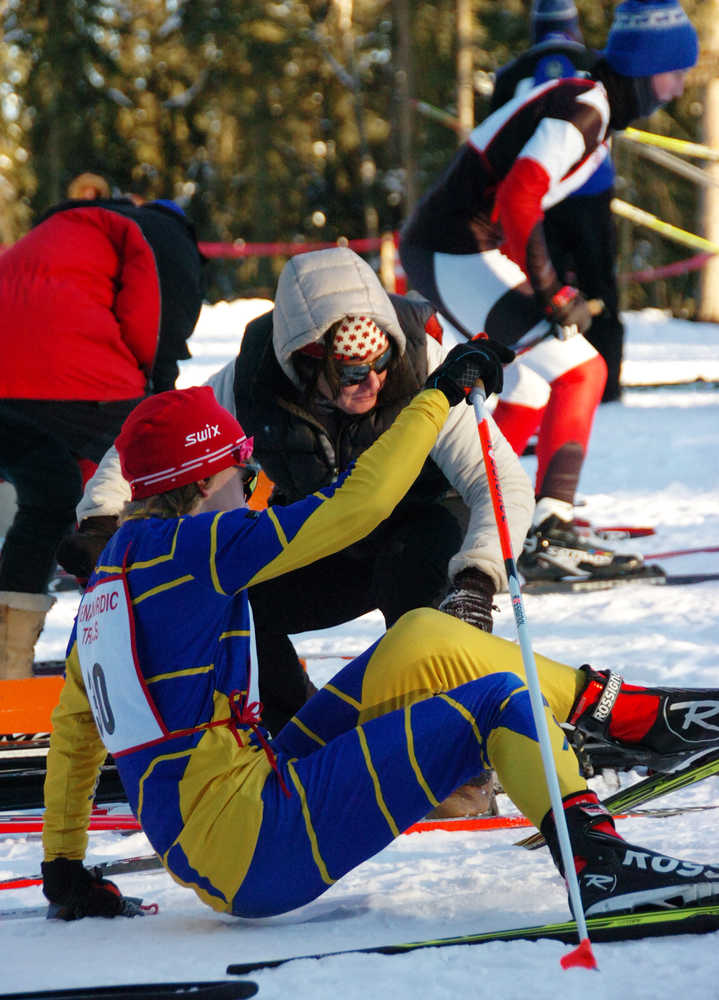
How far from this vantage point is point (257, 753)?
91.8 inches

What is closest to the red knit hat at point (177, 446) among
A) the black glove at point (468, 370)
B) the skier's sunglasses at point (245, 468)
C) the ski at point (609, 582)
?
the skier's sunglasses at point (245, 468)

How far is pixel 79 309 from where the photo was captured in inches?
157

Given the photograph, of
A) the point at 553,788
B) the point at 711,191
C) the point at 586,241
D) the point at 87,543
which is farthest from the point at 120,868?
the point at 711,191

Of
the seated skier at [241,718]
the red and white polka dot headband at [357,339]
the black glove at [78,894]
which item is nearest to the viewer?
the seated skier at [241,718]

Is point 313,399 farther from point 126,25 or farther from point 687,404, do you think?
point 126,25

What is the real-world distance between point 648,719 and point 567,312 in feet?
9.06

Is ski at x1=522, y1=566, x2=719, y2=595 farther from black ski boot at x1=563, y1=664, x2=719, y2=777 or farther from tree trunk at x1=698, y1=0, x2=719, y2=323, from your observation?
tree trunk at x1=698, y1=0, x2=719, y2=323

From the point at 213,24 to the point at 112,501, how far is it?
21.0m

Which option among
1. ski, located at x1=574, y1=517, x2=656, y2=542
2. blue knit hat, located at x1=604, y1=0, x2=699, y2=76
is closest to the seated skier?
blue knit hat, located at x1=604, y1=0, x2=699, y2=76

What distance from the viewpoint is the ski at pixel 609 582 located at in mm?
5172

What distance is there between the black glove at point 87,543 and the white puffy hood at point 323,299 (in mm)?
601

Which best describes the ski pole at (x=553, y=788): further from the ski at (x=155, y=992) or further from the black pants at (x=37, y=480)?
the black pants at (x=37, y=480)

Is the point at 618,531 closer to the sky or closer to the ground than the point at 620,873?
closer to the ground

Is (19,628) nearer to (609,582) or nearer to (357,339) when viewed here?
(357,339)
